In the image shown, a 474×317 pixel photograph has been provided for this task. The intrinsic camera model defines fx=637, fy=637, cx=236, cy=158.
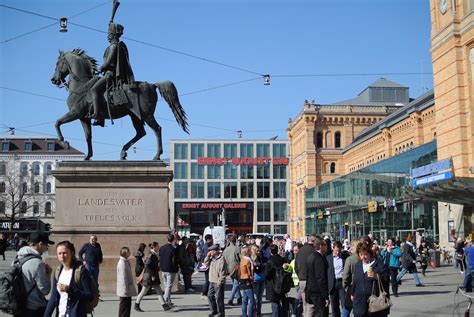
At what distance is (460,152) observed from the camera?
3647 centimetres

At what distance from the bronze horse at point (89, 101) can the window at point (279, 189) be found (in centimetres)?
8976

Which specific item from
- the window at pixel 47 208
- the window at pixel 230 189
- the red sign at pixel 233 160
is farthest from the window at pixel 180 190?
the window at pixel 47 208

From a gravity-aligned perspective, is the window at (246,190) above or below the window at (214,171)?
below

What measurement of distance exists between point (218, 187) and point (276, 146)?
42.0 ft

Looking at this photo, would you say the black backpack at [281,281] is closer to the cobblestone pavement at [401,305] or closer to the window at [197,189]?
the cobblestone pavement at [401,305]

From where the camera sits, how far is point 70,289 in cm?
731

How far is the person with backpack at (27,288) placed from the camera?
7.45m

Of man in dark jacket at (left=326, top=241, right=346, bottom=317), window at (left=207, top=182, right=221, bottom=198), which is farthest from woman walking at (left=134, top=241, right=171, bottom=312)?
window at (left=207, top=182, right=221, bottom=198)

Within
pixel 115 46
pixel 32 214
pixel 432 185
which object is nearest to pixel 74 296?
pixel 115 46

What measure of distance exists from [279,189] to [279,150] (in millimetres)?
6912

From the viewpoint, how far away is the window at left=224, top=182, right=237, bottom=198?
10771 centimetres

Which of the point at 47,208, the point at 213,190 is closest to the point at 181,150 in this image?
the point at 213,190

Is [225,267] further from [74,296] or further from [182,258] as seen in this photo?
[74,296]

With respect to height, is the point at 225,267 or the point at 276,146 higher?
the point at 276,146
